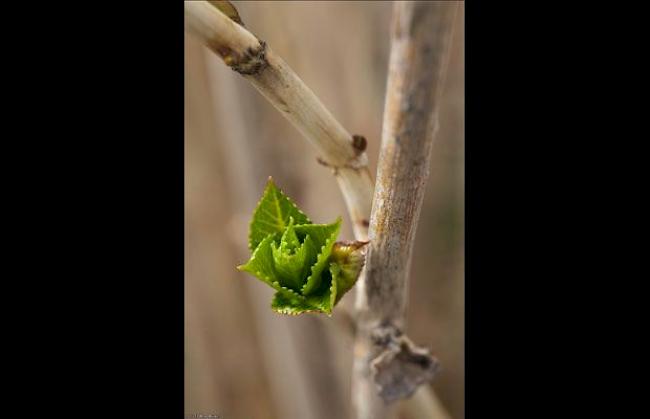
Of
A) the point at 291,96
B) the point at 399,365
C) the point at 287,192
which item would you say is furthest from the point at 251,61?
the point at 287,192

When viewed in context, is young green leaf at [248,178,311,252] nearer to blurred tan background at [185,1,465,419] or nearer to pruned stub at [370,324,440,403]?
pruned stub at [370,324,440,403]

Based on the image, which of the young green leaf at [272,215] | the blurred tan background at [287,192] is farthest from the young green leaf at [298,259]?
the blurred tan background at [287,192]

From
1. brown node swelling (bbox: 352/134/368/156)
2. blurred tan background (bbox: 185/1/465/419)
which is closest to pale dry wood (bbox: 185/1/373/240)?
brown node swelling (bbox: 352/134/368/156)

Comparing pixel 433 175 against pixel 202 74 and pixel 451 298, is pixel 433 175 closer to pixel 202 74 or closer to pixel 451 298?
pixel 451 298

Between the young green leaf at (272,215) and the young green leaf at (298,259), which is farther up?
the young green leaf at (272,215)

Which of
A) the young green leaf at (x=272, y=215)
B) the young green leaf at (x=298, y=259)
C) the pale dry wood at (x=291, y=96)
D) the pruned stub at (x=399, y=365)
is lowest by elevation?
the pruned stub at (x=399, y=365)

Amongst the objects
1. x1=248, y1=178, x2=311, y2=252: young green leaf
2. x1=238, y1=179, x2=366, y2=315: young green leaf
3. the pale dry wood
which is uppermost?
the pale dry wood

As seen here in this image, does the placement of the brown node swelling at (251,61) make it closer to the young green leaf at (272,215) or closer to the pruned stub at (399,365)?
the young green leaf at (272,215)

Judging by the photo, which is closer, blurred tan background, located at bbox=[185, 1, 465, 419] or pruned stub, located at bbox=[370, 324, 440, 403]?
pruned stub, located at bbox=[370, 324, 440, 403]

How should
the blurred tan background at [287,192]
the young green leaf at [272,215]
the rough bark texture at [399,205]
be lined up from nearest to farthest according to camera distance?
the rough bark texture at [399,205], the young green leaf at [272,215], the blurred tan background at [287,192]
